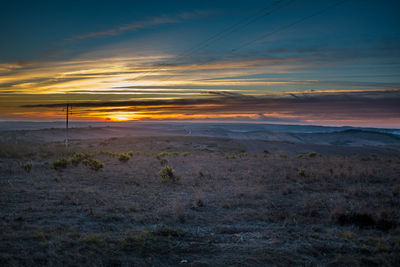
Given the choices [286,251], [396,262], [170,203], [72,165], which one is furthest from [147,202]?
[72,165]

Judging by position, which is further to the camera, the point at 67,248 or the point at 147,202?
the point at 147,202

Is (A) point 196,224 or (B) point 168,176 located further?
(B) point 168,176

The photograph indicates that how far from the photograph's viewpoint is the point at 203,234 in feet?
29.1

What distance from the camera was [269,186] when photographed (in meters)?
17.2

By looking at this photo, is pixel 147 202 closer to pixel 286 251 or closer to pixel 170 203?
pixel 170 203

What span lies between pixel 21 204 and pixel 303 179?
15906 mm

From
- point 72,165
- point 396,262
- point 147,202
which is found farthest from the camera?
point 72,165

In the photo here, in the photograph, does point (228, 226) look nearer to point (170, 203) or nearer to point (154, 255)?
point (154, 255)

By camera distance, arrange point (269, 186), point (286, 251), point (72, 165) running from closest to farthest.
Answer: point (286, 251)
point (269, 186)
point (72, 165)

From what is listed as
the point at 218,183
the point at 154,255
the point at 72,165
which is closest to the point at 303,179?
the point at 218,183

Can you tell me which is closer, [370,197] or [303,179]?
[370,197]

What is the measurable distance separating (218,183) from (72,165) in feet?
46.9

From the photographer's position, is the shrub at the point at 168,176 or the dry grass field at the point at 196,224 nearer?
the dry grass field at the point at 196,224

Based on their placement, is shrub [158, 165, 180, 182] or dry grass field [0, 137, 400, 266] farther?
shrub [158, 165, 180, 182]
